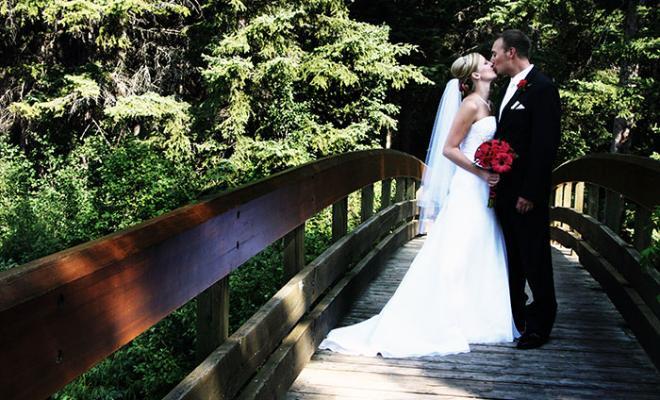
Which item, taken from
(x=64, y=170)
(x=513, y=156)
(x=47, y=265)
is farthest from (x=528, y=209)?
(x=64, y=170)

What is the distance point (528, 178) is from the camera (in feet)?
14.2

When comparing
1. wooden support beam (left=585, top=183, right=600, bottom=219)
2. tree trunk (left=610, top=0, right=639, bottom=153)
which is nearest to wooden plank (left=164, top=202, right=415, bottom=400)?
wooden support beam (left=585, top=183, right=600, bottom=219)

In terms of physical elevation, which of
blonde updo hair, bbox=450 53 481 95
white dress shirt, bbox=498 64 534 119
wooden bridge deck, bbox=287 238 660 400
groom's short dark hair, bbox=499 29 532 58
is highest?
groom's short dark hair, bbox=499 29 532 58

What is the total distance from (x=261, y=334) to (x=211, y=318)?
0.46 m

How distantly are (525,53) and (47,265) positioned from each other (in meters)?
3.67

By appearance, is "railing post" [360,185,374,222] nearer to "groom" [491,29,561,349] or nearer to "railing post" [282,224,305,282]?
"groom" [491,29,561,349]

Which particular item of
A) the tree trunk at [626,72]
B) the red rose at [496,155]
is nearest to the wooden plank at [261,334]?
the red rose at [496,155]

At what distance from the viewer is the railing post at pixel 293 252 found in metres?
3.74

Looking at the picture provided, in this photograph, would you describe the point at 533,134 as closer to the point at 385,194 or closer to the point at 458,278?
the point at 458,278

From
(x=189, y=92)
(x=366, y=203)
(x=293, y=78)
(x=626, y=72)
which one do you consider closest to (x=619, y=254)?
(x=366, y=203)

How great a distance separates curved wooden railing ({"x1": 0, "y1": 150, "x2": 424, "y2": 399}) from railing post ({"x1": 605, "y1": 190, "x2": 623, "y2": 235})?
2.18m

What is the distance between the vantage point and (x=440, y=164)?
17.4 ft

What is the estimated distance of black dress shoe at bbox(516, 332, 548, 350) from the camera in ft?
14.0

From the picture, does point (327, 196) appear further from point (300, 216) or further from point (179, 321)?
point (179, 321)
